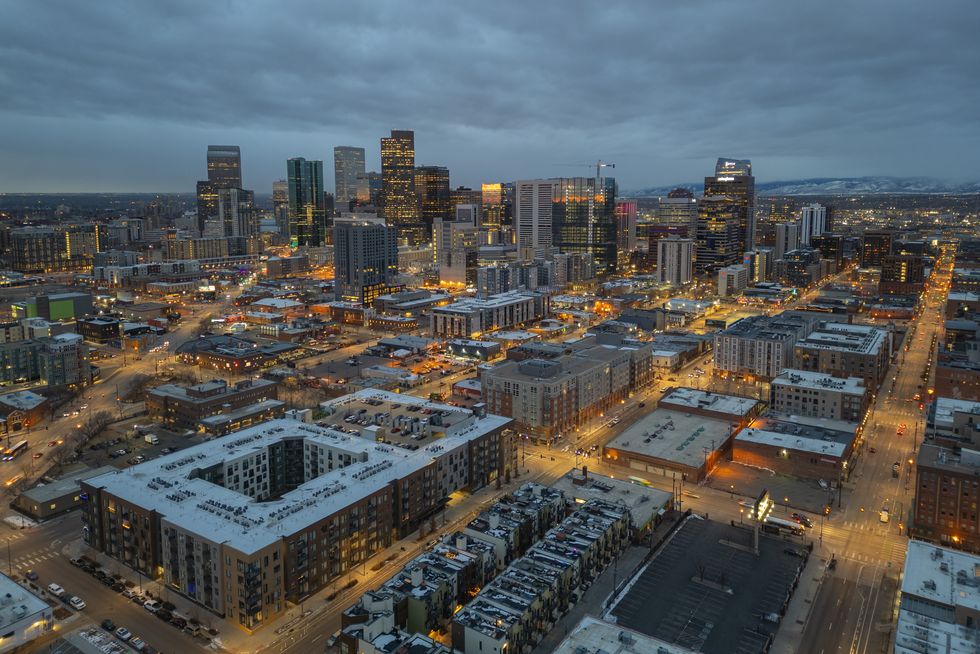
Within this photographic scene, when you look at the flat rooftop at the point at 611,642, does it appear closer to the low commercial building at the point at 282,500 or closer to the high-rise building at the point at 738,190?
the low commercial building at the point at 282,500

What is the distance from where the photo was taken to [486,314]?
353 ft

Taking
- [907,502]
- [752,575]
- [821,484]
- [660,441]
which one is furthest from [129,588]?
[907,502]

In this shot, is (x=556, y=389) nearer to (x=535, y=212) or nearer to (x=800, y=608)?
(x=800, y=608)

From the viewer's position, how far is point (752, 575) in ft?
122

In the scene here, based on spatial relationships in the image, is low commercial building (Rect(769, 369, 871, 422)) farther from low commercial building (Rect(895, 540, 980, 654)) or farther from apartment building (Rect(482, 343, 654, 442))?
low commercial building (Rect(895, 540, 980, 654))

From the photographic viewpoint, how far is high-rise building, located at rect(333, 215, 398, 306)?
129 metres

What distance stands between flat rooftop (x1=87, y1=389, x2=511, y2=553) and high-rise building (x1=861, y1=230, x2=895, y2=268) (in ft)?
569

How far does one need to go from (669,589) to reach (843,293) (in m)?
128

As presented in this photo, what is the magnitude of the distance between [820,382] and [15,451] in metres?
71.3

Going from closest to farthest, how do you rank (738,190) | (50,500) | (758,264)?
(50,500)
(758,264)
(738,190)

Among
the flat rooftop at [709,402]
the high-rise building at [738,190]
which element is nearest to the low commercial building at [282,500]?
the flat rooftop at [709,402]

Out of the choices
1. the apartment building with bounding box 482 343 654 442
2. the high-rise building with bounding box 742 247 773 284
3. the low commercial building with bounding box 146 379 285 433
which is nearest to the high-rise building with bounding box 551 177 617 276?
the high-rise building with bounding box 742 247 773 284

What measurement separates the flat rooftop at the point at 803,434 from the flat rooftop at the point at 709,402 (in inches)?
81.9

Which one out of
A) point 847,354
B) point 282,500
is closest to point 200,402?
point 282,500
